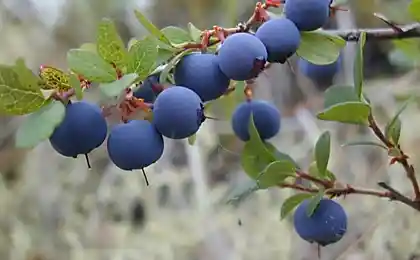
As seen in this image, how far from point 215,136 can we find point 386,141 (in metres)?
1.38

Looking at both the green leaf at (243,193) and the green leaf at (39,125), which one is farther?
the green leaf at (243,193)

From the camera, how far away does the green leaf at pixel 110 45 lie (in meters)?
0.50

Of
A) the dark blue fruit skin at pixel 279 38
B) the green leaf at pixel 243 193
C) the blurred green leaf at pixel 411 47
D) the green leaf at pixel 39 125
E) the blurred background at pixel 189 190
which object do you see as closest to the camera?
the green leaf at pixel 39 125

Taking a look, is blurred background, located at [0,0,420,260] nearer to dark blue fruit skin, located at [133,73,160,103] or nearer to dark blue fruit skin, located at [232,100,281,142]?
dark blue fruit skin, located at [232,100,281,142]

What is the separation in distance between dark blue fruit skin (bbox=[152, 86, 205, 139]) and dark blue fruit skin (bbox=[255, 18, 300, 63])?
0.08m

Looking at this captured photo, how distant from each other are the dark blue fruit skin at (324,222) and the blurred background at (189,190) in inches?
26.1

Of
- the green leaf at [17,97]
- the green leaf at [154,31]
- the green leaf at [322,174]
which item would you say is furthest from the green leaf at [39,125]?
the green leaf at [322,174]

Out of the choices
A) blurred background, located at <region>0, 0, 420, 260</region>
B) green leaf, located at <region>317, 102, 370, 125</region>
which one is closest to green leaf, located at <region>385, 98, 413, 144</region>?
green leaf, located at <region>317, 102, 370, 125</region>

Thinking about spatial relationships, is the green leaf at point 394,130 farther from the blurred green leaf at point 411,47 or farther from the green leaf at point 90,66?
the green leaf at point 90,66

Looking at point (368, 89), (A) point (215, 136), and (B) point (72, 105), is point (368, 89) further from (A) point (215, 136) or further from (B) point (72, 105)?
(B) point (72, 105)

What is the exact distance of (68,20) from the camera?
2.72 metres

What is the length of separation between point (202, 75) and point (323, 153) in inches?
8.7

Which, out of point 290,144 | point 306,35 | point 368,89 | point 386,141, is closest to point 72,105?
point 306,35

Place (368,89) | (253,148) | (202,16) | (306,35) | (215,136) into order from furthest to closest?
1. (202,16)
2. (215,136)
3. (368,89)
4. (253,148)
5. (306,35)
